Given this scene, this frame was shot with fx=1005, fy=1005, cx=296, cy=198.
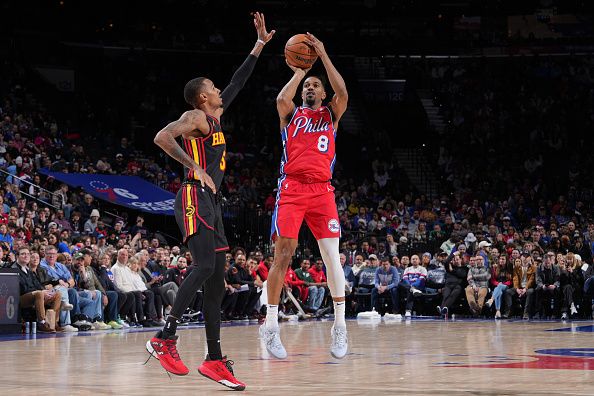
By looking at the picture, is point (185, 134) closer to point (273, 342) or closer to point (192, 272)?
point (192, 272)

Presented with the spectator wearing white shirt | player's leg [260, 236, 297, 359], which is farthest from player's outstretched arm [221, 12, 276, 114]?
the spectator wearing white shirt

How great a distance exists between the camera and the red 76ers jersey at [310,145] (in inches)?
319

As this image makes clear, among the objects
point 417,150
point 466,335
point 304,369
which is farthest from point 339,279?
point 417,150

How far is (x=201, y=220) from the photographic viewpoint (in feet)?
21.1

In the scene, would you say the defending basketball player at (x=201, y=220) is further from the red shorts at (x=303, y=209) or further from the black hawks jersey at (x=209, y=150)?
the red shorts at (x=303, y=209)

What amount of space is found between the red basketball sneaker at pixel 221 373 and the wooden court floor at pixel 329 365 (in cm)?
6

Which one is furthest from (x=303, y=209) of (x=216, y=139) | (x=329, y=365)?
(x=216, y=139)

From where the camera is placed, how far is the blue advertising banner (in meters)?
22.0

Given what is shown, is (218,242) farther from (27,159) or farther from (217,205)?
(27,159)

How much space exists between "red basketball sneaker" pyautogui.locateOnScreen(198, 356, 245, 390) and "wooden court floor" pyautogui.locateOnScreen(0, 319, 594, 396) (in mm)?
58

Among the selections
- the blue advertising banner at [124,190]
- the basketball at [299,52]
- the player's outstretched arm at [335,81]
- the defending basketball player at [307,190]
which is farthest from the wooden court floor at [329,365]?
the blue advertising banner at [124,190]

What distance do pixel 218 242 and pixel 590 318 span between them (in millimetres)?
12372

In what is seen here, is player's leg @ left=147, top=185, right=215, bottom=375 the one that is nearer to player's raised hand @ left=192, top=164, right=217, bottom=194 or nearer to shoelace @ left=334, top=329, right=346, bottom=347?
player's raised hand @ left=192, top=164, right=217, bottom=194

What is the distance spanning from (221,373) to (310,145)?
2494 mm
